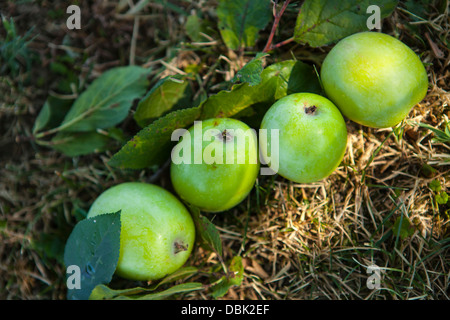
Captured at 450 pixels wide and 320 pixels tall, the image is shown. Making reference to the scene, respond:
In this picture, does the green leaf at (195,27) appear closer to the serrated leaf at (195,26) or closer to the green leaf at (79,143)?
the serrated leaf at (195,26)

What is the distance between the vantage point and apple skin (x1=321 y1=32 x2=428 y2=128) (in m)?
1.41

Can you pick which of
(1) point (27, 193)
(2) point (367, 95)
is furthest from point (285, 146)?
(1) point (27, 193)

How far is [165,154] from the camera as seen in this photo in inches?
67.6

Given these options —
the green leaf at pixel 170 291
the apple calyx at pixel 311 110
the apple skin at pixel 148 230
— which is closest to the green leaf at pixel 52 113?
the apple skin at pixel 148 230

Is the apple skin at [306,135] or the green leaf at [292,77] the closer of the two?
the apple skin at [306,135]

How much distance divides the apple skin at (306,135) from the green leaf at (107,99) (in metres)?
0.74

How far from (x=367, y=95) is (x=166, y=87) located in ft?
2.74

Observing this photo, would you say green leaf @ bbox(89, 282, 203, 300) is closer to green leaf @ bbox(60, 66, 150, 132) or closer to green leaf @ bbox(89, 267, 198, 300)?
green leaf @ bbox(89, 267, 198, 300)

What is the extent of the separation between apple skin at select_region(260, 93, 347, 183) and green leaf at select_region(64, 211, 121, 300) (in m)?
0.66

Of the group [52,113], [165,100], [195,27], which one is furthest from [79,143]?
[195,27]

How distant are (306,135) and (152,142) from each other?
623mm

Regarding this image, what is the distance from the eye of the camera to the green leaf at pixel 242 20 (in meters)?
1.74

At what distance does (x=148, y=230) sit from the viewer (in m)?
1.45

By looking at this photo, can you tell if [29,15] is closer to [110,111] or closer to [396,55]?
[110,111]
